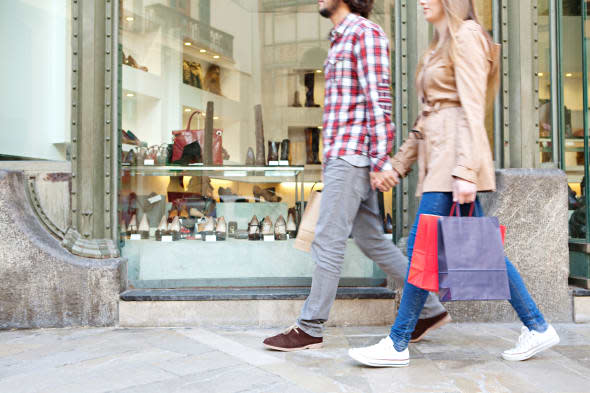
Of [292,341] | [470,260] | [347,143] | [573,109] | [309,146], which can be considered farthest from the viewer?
[309,146]

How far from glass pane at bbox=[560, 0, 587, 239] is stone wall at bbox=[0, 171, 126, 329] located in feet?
11.2

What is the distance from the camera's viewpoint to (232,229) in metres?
4.52

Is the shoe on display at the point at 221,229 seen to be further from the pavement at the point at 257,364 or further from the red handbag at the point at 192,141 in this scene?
the pavement at the point at 257,364

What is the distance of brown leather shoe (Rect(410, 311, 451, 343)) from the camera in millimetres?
3170

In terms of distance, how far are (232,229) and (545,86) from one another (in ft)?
8.80

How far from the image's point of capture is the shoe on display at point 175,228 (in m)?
4.38

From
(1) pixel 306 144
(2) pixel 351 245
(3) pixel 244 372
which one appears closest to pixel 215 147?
(1) pixel 306 144

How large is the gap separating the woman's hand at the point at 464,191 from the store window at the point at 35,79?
2934 millimetres

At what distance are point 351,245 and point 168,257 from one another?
1436 millimetres

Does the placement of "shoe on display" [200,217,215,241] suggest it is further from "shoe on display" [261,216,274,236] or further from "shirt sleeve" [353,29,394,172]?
"shirt sleeve" [353,29,394,172]

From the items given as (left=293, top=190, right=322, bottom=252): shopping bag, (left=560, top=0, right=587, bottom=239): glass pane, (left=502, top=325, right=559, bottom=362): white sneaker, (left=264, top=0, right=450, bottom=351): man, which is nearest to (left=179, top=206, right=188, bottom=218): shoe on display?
(left=293, top=190, right=322, bottom=252): shopping bag

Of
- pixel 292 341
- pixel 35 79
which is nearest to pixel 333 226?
pixel 292 341

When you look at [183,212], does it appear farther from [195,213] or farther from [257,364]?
[257,364]

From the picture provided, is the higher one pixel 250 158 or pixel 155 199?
pixel 250 158
